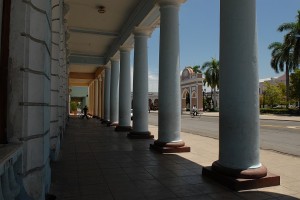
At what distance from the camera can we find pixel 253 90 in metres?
5.36

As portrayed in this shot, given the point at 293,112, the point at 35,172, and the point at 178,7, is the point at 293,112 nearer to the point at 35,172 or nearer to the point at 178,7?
the point at 178,7

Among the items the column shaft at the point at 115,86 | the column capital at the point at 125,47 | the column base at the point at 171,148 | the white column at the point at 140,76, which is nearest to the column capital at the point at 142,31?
the white column at the point at 140,76

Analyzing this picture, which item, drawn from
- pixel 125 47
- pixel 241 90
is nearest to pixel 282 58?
pixel 125 47

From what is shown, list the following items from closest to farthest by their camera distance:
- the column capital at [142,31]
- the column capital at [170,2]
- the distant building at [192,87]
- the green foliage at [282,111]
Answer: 1. the column capital at [170,2]
2. the column capital at [142,31]
3. the green foliage at [282,111]
4. the distant building at [192,87]

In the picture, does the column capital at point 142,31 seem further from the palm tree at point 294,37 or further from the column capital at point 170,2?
the palm tree at point 294,37

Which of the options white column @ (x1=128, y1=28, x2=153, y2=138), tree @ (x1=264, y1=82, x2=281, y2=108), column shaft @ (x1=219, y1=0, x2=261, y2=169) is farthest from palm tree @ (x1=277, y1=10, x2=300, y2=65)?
column shaft @ (x1=219, y1=0, x2=261, y2=169)

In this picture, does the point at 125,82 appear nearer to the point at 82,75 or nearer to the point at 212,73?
the point at 82,75

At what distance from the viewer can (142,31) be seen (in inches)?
458

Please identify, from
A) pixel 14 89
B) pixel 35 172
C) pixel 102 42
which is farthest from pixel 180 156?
pixel 102 42

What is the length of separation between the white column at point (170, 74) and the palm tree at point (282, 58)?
4011 cm

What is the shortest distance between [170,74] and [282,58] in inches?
1665

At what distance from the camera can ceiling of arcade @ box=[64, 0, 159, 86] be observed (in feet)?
36.0

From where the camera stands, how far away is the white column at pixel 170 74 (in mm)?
8742

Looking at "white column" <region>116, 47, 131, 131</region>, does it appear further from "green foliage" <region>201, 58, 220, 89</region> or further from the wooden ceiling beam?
"green foliage" <region>201, 58, 220, 89</region>
